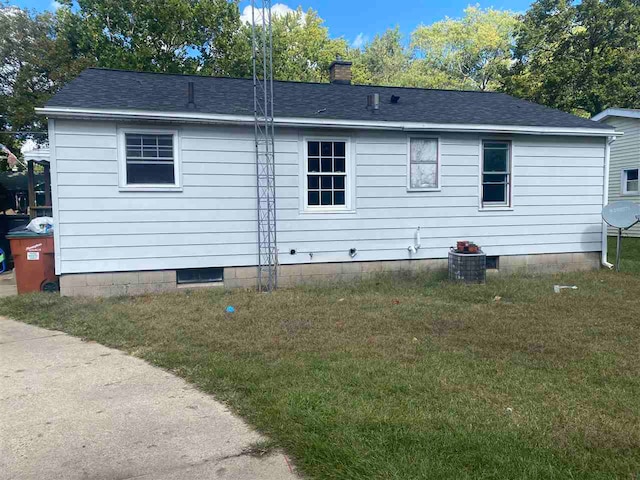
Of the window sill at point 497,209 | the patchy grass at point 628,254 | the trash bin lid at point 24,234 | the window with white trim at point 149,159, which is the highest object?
the window with white trim at point 149,159

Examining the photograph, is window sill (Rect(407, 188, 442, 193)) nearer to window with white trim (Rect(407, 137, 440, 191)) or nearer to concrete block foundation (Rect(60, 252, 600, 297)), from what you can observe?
window with white trim (Rect(407, 137, 440, 191))

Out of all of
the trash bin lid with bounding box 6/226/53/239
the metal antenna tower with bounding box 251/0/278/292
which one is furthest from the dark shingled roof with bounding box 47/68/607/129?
the trash bin lid with bounding box 6/226/53/239

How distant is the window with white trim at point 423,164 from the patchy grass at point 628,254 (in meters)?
4.68

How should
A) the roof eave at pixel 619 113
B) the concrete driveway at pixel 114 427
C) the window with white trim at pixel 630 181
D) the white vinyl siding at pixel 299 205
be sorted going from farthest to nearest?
the window with white trim at pixel 630 181, the roof eave at pixel 619 113, the white vinyl siding at pixel 299 205, the concrete driveway at pixel 114 427

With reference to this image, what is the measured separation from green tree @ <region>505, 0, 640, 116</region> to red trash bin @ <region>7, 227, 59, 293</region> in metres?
20.6

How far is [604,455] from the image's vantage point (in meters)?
2.64

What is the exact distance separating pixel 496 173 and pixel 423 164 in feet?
5.21

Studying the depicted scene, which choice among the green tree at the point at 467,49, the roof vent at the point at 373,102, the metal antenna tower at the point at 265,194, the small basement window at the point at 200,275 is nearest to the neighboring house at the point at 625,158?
the roof vent at the point at 373,102

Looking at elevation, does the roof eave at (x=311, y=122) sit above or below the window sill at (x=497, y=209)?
above

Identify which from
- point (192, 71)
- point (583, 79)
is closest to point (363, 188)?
point (192, 71)

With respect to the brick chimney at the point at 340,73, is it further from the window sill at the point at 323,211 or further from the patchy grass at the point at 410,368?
the patchy grass at the point at 410,368

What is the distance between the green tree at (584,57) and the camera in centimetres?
1967

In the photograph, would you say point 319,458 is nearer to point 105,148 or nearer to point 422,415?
point 422,415

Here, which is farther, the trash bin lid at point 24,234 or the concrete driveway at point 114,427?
Result: the trash bin lid at point 24,234
